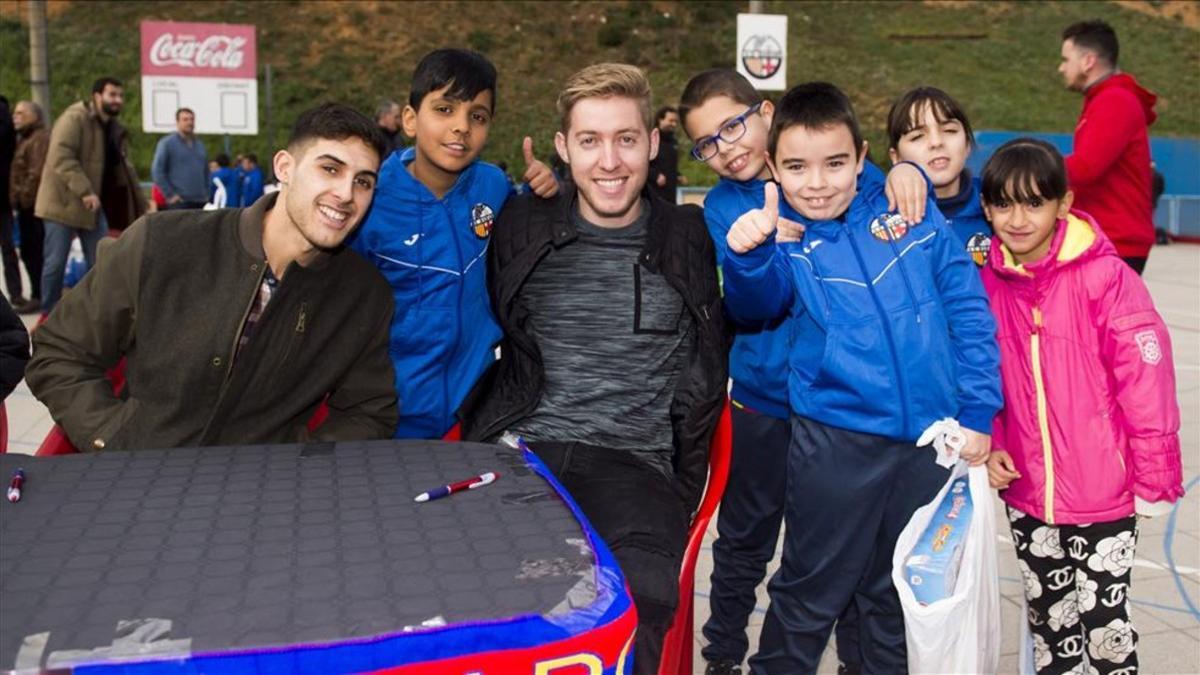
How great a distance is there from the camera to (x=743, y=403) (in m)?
3.15

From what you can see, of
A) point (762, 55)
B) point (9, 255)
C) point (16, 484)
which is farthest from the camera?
point (762, 55)

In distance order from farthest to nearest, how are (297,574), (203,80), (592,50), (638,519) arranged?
(592,50) < (203,80) < (638,519) < (297,574)

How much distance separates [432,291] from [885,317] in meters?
1.16

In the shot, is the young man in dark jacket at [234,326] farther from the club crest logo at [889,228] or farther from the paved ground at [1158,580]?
the paved ground at [1158,580]

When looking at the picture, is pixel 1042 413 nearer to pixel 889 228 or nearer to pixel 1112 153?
pixel 889 228

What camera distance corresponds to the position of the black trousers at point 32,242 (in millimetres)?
9305

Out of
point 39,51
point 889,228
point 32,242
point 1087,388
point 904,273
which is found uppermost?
point 39,51

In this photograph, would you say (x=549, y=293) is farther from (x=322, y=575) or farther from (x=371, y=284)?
(x=322, y=575)

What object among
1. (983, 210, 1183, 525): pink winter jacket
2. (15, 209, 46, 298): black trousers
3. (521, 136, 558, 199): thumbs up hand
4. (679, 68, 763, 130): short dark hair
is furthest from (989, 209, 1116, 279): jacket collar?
(15, 209, 46, 298): black trousers

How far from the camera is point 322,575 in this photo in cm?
154

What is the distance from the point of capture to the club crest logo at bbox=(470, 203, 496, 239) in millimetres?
2924

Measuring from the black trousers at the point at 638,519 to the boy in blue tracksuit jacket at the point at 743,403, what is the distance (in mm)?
573

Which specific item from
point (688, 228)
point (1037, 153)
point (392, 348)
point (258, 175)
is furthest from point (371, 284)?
point (258, 175)

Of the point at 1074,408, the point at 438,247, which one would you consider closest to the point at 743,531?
the point at 1074,408
